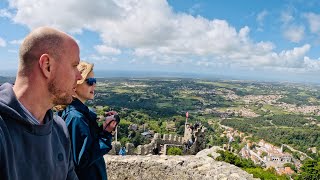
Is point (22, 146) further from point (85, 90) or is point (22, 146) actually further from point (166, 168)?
point (166, 168)

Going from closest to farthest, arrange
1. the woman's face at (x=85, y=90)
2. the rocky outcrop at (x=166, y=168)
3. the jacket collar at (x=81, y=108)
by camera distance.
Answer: the jacket collar at (x=81, y=108)
the woman's face at (x=85, y=90)
the rocky outcrop at (x=166, y=168)

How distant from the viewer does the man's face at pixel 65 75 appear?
1.35m

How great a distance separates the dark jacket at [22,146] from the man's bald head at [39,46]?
0.36 ft

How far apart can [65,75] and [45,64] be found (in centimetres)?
12

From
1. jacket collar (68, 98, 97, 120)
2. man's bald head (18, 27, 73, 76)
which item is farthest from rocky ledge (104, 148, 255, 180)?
man's bald head (18, 27, 73, 76)

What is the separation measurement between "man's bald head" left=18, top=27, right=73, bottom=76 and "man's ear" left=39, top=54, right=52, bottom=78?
0.02 metres

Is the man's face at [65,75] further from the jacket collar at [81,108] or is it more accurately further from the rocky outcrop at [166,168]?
the rocky outcrop at [166,168]

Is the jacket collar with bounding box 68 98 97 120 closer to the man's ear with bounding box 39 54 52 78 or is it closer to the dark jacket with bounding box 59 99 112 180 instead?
the dark jacket with bounding box 59 99 112 180

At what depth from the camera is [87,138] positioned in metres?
2.26

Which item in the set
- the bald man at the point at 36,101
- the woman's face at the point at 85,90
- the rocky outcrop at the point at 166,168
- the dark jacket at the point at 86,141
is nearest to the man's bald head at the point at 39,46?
the bald man at the point at 36,101

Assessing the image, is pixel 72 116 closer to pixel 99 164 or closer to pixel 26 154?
pixel 99 164

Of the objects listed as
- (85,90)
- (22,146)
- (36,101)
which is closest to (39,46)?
(36,101)

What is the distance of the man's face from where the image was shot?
4.42 feet

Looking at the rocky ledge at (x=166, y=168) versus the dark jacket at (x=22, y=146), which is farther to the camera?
the rocky ledge at (x=166, y=168)
